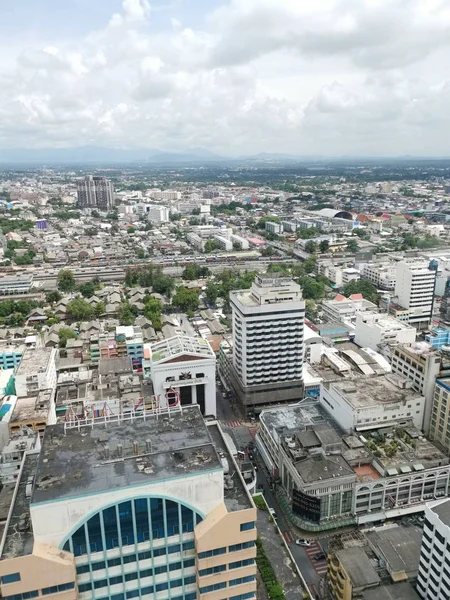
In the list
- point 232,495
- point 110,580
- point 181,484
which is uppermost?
point 181,484

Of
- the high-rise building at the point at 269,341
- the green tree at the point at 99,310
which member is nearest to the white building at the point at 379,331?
the high-rise building at the point at 269,341

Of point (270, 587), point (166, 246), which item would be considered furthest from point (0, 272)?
point (270, 587)

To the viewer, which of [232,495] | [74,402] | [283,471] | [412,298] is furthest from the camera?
[412,298]

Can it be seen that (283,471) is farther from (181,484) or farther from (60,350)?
(60,350)

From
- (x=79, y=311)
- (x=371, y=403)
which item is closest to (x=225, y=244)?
(x=79, y=311)

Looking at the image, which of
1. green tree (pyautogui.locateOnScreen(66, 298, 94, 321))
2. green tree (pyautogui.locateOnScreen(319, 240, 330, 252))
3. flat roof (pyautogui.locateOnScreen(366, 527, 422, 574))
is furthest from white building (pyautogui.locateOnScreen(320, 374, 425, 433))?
green tree (pyautogui.locateOnScreen(319, 240, 330, 252))

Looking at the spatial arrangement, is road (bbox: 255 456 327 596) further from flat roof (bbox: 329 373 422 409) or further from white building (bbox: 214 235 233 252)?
white building (bbox: 214 235 233 252)
